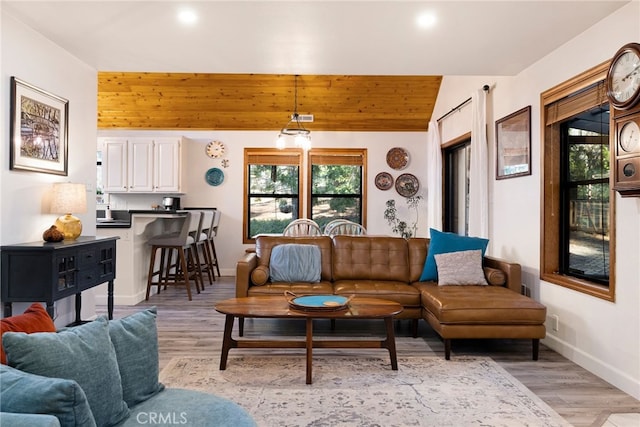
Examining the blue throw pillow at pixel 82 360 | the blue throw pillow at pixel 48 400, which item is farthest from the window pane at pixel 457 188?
the blue throw pillow at pixel 48 400

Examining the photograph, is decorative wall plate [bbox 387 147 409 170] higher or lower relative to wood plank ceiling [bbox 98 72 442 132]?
lower

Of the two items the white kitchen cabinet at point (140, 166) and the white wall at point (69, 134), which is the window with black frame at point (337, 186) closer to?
the white kitchen cabinet at point (140, 166)

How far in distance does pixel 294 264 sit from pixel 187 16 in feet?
7.77

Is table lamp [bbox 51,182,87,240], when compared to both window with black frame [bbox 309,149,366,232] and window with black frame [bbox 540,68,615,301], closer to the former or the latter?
window with black frame [bbox 540,68,615,301]

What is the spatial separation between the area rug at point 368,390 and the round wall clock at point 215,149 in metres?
4.57

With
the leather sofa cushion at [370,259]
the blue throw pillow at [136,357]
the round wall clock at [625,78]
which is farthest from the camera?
the leather sofa cushion at [370,259]

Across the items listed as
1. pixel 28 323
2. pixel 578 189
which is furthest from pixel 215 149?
pixel 28 323

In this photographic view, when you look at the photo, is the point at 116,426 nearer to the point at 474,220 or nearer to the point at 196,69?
the point at 196,69

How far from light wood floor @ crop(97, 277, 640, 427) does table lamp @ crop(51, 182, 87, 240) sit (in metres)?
1.19

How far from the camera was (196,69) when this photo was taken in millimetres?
4004

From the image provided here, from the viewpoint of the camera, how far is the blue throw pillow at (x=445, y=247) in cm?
402

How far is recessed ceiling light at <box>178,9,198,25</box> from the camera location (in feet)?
9.16

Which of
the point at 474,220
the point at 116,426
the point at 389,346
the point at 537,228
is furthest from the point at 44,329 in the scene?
the point at 474,220

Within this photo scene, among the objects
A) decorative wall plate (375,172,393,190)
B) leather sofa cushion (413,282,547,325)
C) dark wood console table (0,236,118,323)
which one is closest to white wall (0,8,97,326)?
dark wood console table (0,236,118,323)
